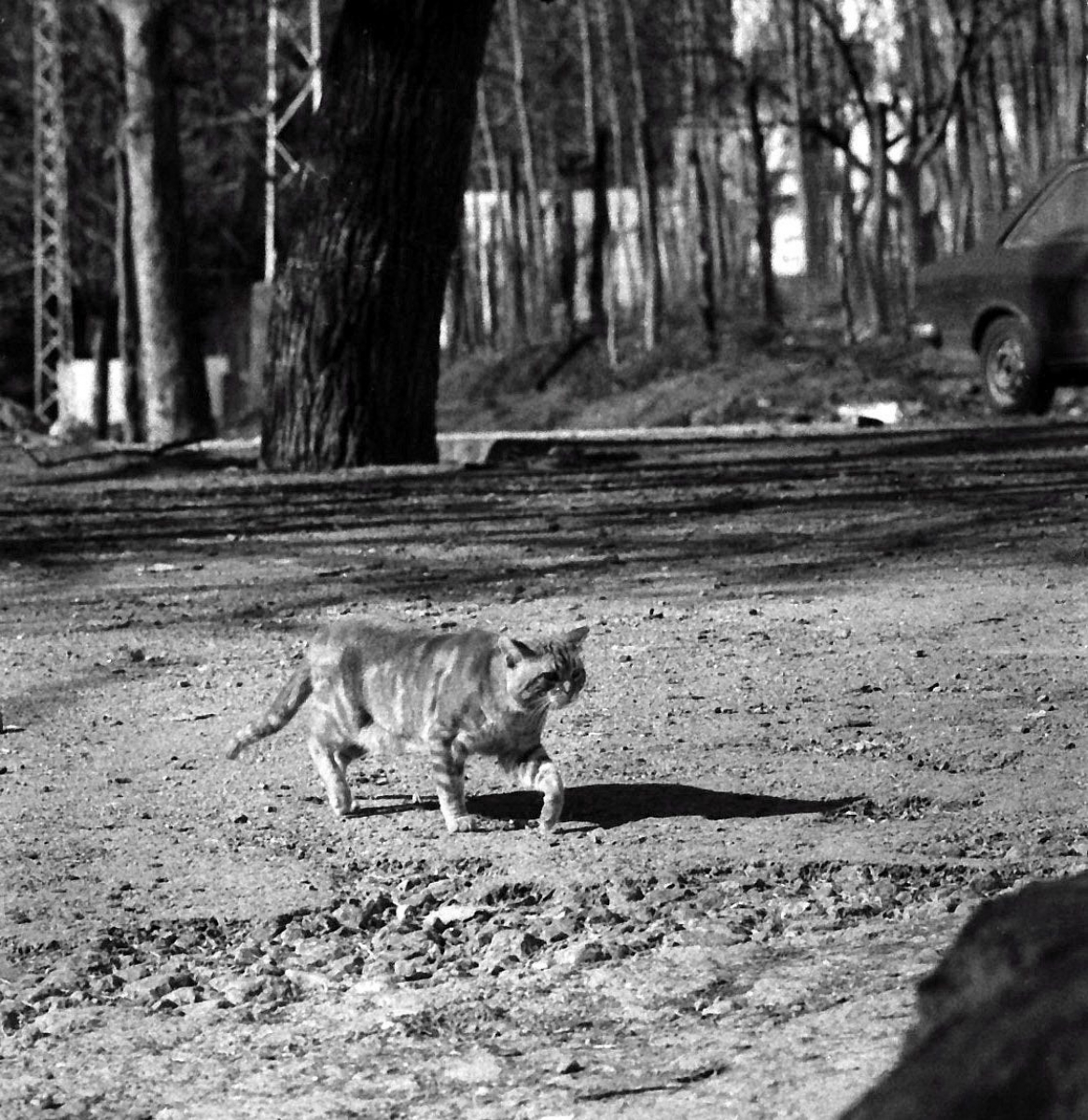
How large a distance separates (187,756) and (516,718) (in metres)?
1.74

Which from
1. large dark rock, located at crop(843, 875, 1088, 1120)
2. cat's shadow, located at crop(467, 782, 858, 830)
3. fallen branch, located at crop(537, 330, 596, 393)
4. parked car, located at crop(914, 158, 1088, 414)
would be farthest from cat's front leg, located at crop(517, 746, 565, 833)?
fallen branch, located at crop(537, 330, 596, 393)

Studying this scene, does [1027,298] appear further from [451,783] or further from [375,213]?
[451,783]

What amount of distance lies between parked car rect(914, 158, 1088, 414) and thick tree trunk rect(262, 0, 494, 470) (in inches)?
221

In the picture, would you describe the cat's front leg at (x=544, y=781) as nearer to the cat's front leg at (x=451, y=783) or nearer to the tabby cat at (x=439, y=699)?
the tabby cat at (x=439, y=699)

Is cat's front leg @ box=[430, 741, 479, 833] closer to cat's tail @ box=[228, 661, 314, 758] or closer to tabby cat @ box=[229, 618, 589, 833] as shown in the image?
tabby cat @ box=[229, 618, 589, 833]

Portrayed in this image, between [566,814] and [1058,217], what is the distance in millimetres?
12268

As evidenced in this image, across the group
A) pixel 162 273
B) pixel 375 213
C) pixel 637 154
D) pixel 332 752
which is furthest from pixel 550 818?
pixel 637 154

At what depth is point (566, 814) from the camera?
6582 mm

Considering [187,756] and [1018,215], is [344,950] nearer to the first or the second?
[187,756]

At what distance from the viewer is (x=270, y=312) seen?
13672 millimetres

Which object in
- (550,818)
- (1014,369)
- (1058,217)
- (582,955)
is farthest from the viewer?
(1014,369)

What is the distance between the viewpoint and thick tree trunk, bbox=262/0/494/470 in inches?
525

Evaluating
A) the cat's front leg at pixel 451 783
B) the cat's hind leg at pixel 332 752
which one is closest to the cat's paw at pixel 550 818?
the cat's front leg at pixel 451 783

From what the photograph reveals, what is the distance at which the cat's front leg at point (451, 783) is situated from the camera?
628cm
